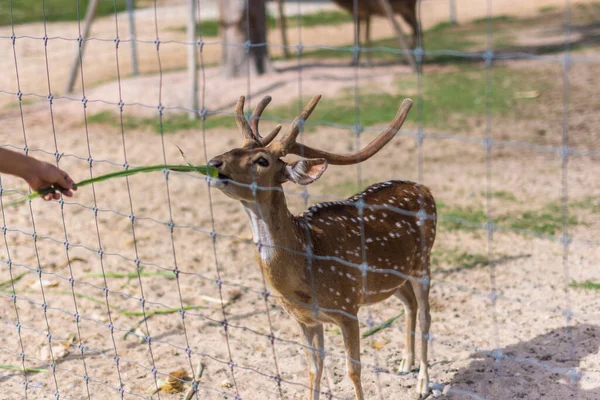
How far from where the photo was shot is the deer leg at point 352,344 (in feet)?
13.2

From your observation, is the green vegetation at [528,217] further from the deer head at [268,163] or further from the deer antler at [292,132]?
the deer antler at [292,132]

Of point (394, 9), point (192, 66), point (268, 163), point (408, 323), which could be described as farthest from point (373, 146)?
point (394, 9)

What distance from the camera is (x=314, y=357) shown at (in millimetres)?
4367

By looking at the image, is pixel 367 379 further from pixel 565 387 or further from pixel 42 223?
pixel 42 223

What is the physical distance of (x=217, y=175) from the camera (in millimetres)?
→ 3559

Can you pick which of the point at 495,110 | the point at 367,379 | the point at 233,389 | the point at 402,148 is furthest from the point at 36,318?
the point at 495,110

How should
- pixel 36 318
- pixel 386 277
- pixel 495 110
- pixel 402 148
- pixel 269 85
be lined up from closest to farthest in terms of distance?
pixel 386 277 → pixel 36 318 → pixel 402 148 → pixel 495 110 → pixel 269 85

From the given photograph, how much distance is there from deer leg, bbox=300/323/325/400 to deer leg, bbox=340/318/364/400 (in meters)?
0.26

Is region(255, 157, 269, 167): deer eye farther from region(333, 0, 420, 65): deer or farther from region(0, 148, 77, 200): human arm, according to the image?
region(333, 0, 420, 65): deer

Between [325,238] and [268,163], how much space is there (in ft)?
2.02

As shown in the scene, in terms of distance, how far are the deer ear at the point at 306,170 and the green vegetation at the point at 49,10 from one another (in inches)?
683

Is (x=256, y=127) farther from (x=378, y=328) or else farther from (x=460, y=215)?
(x=460, y=215)

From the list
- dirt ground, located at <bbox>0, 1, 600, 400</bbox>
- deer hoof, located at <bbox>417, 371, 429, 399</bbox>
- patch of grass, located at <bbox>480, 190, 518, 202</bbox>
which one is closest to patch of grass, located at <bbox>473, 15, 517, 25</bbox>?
dirt ground, located at <bbox>0, 1, 600, 400</bbox>

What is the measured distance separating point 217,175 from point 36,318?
2.64m
